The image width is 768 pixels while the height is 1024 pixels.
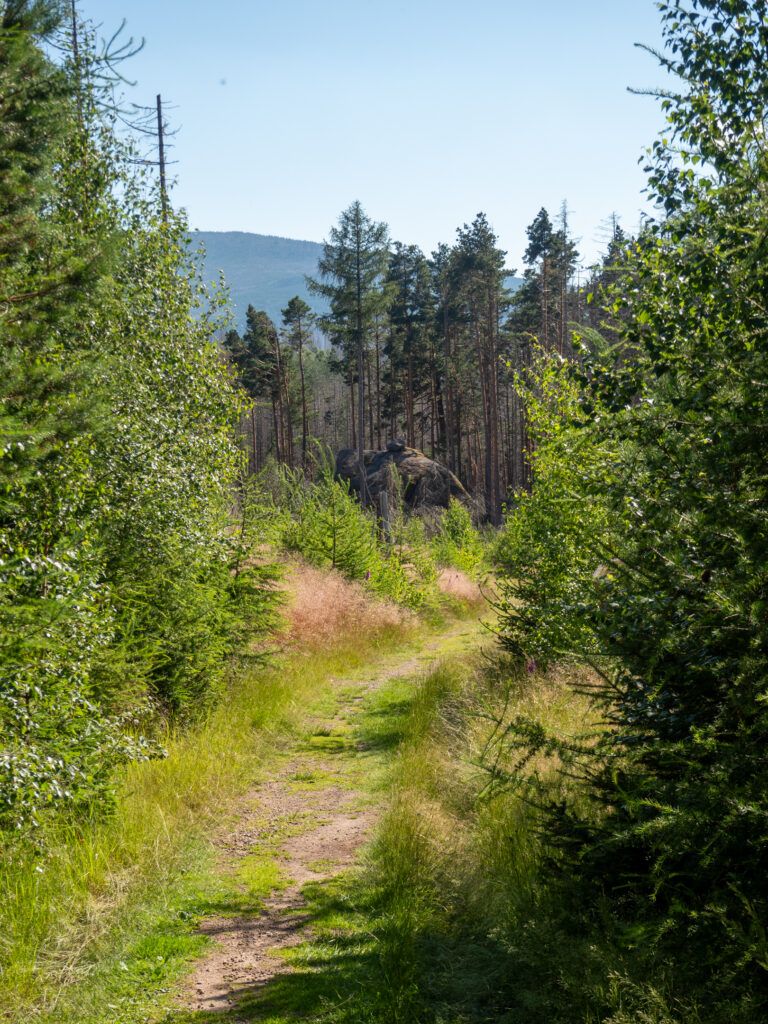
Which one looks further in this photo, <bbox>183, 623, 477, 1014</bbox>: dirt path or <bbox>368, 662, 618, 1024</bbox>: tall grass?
<bbox>183, 623, 477, 1014</bbox>: dirt path

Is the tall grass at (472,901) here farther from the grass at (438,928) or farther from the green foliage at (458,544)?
the green foliage at (458,544)

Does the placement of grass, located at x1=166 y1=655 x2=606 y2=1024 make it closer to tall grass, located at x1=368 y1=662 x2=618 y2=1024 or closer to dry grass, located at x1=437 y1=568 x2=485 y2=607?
tall grass, located at x1=368 y1=662 x2=618 y2=1024

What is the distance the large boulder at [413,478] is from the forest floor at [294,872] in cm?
3024

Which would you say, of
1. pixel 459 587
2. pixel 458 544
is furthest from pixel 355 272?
pixel 459 587

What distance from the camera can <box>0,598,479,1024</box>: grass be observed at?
4.70 meters

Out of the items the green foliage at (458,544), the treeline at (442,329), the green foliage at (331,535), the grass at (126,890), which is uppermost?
the treeline at (442,329)

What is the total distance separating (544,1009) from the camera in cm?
405

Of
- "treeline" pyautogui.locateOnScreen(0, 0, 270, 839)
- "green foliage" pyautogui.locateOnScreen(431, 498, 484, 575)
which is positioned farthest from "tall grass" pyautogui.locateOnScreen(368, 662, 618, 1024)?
"green foliage" pyautogui.locateOnScreen(431, 498, 484, 575)

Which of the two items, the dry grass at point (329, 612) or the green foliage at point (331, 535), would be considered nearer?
the dry grass at point (329, 612)

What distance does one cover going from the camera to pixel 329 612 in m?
15.9

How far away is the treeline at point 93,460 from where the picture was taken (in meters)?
5.47

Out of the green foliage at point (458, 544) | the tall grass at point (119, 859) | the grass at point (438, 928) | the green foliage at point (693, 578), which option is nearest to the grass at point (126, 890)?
the tall grass at point (119, 859)

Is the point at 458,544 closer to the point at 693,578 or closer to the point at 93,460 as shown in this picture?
the point at 93,460

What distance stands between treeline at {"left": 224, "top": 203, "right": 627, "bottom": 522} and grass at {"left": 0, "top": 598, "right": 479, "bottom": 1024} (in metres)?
30.9
